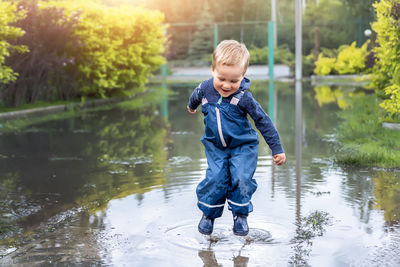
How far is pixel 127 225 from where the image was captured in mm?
5379

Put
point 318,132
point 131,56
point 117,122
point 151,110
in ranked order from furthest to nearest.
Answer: point 131,56, point 151,110, point 117,122, point 318,132

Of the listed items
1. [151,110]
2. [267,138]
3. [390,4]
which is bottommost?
[151,110]

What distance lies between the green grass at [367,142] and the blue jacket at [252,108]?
3.32m

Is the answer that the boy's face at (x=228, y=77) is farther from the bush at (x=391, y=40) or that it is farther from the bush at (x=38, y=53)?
the bush at (x=38, y=53)

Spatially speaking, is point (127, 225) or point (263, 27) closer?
point (127, 225)

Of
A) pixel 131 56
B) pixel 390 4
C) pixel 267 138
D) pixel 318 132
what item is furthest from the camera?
pixel 131 56

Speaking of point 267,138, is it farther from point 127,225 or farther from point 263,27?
point 263,27

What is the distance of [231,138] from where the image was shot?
4758mm

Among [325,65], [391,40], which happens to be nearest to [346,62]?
[325,65]

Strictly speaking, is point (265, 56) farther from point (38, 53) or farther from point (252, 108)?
point (252, 108)

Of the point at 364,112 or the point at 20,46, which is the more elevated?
the point at 20,46

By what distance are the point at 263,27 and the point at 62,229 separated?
104 ft

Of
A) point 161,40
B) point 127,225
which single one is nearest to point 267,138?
point 127,225

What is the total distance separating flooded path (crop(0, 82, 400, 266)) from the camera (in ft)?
14.9
